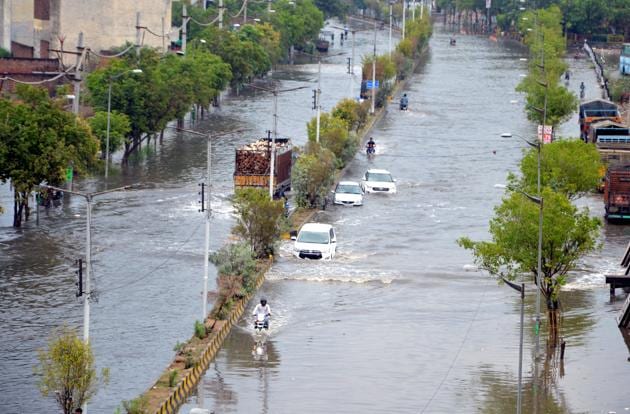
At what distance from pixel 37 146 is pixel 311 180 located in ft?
36.4

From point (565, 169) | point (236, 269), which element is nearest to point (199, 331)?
point (236, 269)

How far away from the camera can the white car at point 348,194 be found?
218 feet

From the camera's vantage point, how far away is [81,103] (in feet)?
276

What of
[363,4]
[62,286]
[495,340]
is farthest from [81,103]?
[363,4]

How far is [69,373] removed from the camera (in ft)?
116

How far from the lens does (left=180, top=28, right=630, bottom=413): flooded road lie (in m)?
39.2

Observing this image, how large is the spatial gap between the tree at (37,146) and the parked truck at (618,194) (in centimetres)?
1976

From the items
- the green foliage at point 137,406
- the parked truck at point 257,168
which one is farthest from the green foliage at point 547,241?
the parked truck at point 257,168

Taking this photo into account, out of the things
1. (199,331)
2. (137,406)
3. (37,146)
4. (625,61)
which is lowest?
(625,61)

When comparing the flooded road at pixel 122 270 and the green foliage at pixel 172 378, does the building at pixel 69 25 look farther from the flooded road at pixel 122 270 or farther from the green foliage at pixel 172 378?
the green foliage at pixel 172 378

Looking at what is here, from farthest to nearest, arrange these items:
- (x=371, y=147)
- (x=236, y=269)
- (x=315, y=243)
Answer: (x=371, y=147) < (x=315, y=243) < (x=236, y=269)

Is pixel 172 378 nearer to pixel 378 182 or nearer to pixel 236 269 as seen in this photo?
pixel 236 269

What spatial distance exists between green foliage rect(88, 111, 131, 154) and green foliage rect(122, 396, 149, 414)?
37322mm

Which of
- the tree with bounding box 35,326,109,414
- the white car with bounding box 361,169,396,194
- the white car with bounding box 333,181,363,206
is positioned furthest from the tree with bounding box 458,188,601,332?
the white car with bounding box 361,169,396,194
